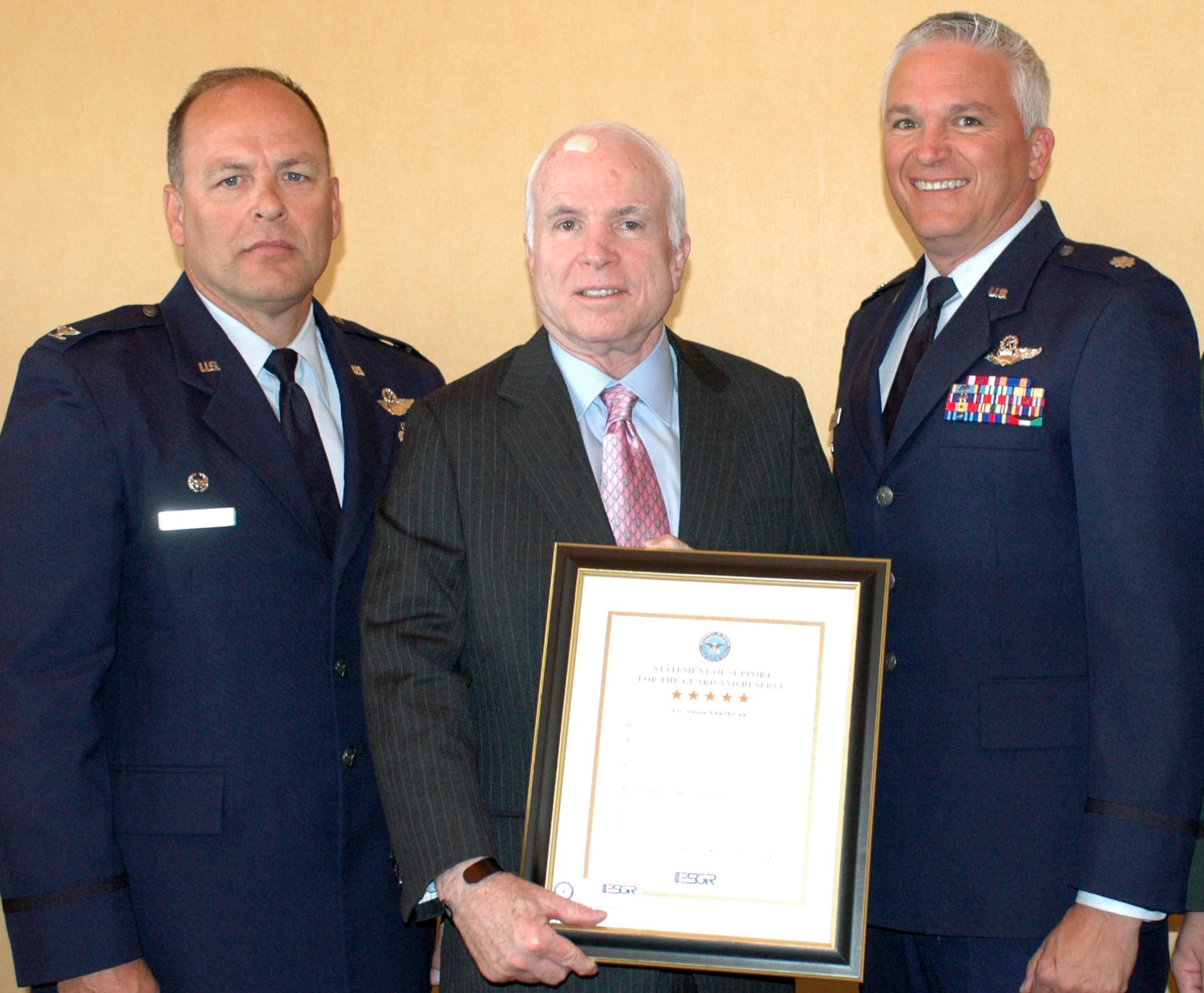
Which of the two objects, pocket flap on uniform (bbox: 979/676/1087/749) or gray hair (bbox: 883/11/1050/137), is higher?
gray hair (bbox: 883/11/1050/137)

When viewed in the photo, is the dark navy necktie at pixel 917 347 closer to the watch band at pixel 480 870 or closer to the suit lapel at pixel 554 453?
the suit lapel at pixel 554 453

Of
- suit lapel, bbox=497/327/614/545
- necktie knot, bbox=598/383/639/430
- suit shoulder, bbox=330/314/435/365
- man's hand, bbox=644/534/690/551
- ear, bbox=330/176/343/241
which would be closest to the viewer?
man's hand, bbox=644/534/690/551

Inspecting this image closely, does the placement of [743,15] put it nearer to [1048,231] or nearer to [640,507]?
[1048,231]

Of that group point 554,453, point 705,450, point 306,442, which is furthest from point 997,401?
point 306,442

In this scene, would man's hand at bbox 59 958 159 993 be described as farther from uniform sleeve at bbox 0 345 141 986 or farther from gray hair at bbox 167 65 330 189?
gray hair at bbox 167 65 330 189

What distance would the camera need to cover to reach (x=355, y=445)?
7.85 feet

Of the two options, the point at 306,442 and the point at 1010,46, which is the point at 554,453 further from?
the point at 1010,46

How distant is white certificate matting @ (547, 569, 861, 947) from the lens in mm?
1764

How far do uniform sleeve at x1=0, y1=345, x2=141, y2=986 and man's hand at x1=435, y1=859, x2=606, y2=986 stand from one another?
0.65 metres

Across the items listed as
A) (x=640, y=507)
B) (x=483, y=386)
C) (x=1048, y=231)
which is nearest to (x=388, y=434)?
(x=483, y=386)

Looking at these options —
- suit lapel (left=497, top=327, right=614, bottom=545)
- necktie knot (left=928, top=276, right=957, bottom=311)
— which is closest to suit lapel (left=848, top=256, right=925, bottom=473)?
necktie knot (left=928, top=276, right=957, bottom=311)

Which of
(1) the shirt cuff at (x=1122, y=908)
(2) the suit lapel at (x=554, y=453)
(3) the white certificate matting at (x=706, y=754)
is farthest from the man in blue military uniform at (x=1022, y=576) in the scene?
(2) the suit lapel at (x=554, y=453)

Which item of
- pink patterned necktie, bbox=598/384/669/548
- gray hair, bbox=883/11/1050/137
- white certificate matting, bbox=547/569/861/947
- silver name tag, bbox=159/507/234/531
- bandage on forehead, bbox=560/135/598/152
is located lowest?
white certificate matting, bbox=547/569/861/947

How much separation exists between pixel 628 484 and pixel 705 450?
0.54ft
